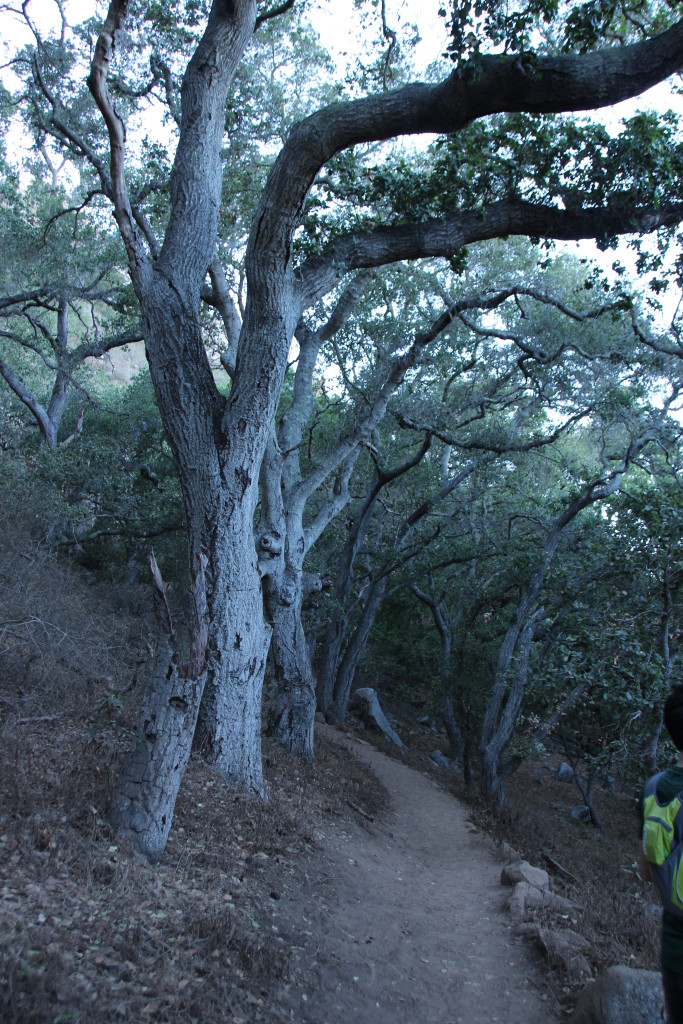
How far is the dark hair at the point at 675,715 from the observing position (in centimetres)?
303

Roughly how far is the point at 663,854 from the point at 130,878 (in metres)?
3.37

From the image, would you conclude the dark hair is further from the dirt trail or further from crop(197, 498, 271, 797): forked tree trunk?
crop(197, 498, 271, 797): forked tree trunk

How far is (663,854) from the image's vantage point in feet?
9.32

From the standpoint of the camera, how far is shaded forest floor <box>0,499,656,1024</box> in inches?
142

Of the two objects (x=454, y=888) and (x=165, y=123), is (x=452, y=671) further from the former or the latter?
(x=165, y=123)

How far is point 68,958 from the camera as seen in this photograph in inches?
140

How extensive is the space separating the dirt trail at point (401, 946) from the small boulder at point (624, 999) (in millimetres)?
571

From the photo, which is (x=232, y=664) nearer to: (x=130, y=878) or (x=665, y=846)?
(x=130, y=878)

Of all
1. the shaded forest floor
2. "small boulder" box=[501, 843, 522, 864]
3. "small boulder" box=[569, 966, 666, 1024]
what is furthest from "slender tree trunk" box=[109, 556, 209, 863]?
"small boulder" box=[501, 843, 522, 864]

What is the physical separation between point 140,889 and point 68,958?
3.41 feet

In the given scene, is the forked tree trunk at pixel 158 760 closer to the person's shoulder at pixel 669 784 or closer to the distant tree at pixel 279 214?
the distant tree at pixel 279 214

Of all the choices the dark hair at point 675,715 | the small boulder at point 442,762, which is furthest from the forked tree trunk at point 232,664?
the small boulder at point 442,762

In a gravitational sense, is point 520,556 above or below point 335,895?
above

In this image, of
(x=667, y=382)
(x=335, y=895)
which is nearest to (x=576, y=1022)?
(x=335, y=895)
